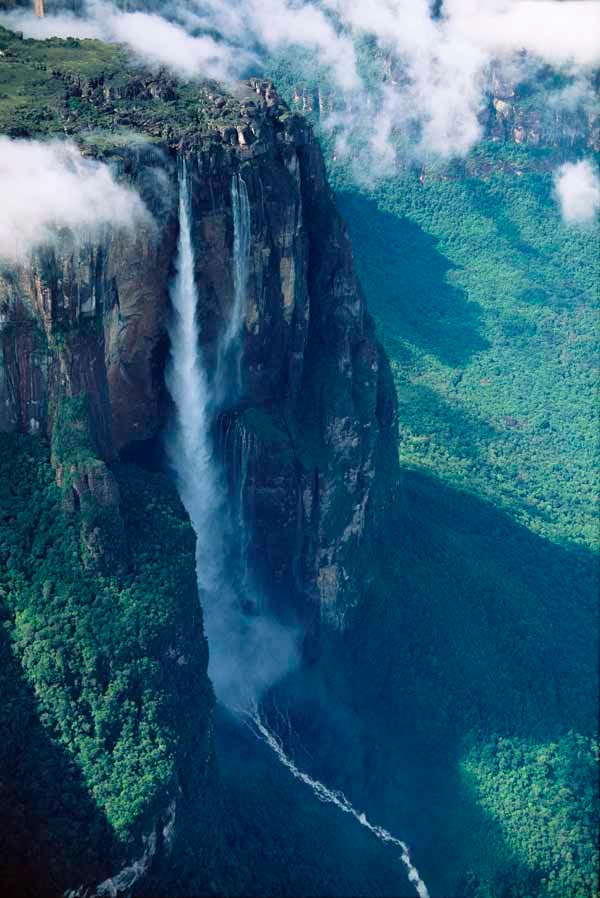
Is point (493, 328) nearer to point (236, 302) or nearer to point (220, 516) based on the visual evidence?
point (220, 516)

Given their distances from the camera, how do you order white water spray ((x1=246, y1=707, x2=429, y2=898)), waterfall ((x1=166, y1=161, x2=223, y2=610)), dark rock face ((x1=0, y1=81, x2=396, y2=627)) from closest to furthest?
dark rock face ((x1=0, y1=81, x2=396, y2=627)), waterfall ((x1=166, y1=161, x2=223, y2=610)), white water spray ((x1=246, y1=707, x2=429, y2=898))

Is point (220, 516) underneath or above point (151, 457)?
underneath

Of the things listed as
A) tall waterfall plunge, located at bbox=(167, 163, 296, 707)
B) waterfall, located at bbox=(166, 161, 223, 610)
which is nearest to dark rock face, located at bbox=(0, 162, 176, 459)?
waterfall, located at bbox=(166, 161, 223, 610)

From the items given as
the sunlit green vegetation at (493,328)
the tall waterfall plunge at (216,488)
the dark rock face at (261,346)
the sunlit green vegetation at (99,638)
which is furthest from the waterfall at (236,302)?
the sunlit green vegetation at (493,328)

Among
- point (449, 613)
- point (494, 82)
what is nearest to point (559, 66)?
point (494, 82)

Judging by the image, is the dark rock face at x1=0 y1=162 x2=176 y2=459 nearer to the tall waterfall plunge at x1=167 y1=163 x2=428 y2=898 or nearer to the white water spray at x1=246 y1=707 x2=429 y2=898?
the tall waterfall plunge at x1=167 y1=163 x2=428 y2=898

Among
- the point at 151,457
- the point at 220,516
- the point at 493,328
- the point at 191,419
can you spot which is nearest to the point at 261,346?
the point at 191,419
